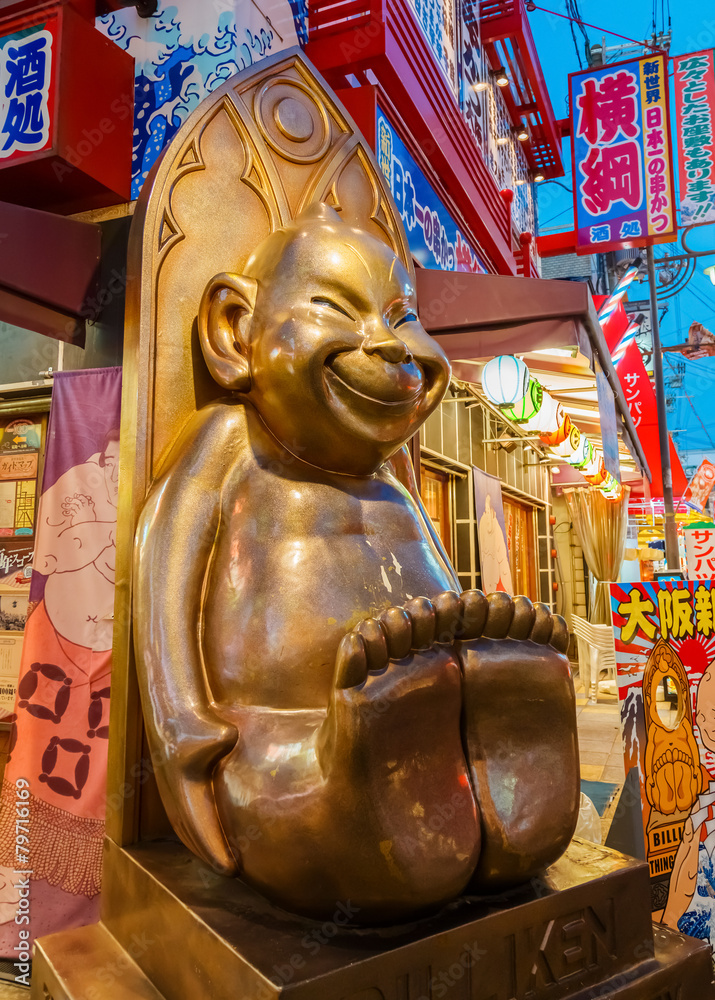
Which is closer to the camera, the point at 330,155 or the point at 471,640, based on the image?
the point at 471,640

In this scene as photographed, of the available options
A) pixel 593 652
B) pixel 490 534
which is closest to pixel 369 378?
pixel 490 534

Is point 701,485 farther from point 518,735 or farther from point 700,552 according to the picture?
point 518,735

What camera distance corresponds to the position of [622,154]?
225 inches

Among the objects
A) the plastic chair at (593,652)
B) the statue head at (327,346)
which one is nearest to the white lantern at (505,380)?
the statue head at (327,346)

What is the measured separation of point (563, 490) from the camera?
40.1ft

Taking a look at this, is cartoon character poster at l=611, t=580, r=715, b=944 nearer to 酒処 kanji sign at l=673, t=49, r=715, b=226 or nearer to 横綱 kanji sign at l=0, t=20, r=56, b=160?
横綱 kanji sign at l=0, t=20, r=56, b=160

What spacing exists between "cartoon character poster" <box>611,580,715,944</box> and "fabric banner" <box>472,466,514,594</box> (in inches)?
132

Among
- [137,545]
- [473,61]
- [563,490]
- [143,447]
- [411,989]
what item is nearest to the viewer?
[411,989]

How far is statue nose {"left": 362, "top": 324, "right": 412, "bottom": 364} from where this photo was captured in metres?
1.04

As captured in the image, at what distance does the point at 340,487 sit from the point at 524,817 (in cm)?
58

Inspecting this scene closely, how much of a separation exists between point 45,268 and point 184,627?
3.00 feet

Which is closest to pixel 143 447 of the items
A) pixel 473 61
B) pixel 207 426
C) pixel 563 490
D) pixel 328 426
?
pixel 207 426

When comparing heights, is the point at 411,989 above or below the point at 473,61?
below

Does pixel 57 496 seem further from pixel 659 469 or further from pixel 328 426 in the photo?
pixel 659 469
